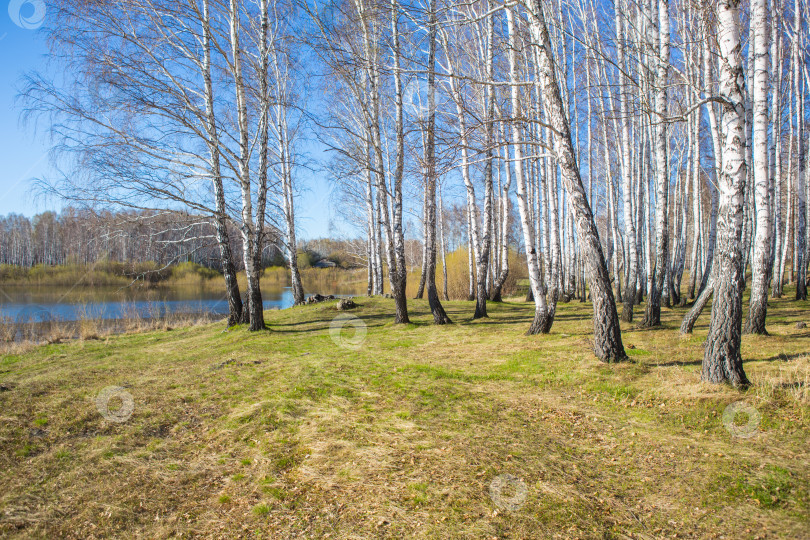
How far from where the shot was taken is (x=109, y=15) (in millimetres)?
7254

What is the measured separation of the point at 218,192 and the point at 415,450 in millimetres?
8596

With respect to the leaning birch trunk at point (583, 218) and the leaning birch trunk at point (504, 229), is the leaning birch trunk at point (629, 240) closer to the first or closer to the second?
the leaning birch trunk at point (504, 229)

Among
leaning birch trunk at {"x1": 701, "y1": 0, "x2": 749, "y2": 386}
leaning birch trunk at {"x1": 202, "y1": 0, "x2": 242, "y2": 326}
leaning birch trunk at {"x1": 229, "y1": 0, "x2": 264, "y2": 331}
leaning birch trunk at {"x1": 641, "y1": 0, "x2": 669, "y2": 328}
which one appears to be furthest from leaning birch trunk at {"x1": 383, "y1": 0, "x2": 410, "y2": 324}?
leaning birch trunk at {"x1": 701, "y1": 0, "x2": 749, "y2": 386}

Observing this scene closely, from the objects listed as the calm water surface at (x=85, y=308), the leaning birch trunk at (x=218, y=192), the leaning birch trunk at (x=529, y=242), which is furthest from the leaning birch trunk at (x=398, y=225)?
the calm water surface at (x=85, y=308)

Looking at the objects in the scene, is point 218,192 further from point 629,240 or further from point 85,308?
point 629,240

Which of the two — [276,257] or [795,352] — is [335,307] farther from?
[276,257]

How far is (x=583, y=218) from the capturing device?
17.6 feet

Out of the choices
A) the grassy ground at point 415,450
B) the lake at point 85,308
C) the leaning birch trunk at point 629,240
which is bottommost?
the grassy ground at point 415,450

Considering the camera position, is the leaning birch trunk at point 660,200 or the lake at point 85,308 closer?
the leaning birch trunk at point 660,200

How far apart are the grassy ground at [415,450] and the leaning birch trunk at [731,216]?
0.30 m

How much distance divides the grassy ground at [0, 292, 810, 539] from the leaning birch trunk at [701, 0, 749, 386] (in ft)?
0.97

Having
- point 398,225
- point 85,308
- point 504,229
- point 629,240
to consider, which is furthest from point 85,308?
point 629,240

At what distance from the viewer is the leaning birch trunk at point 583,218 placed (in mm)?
5219

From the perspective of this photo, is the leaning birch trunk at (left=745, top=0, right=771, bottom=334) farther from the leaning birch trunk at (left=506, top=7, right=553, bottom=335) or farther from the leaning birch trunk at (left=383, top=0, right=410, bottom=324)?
the leaning birch trunk at (left=383, top=0, right=410, bottom=324)
